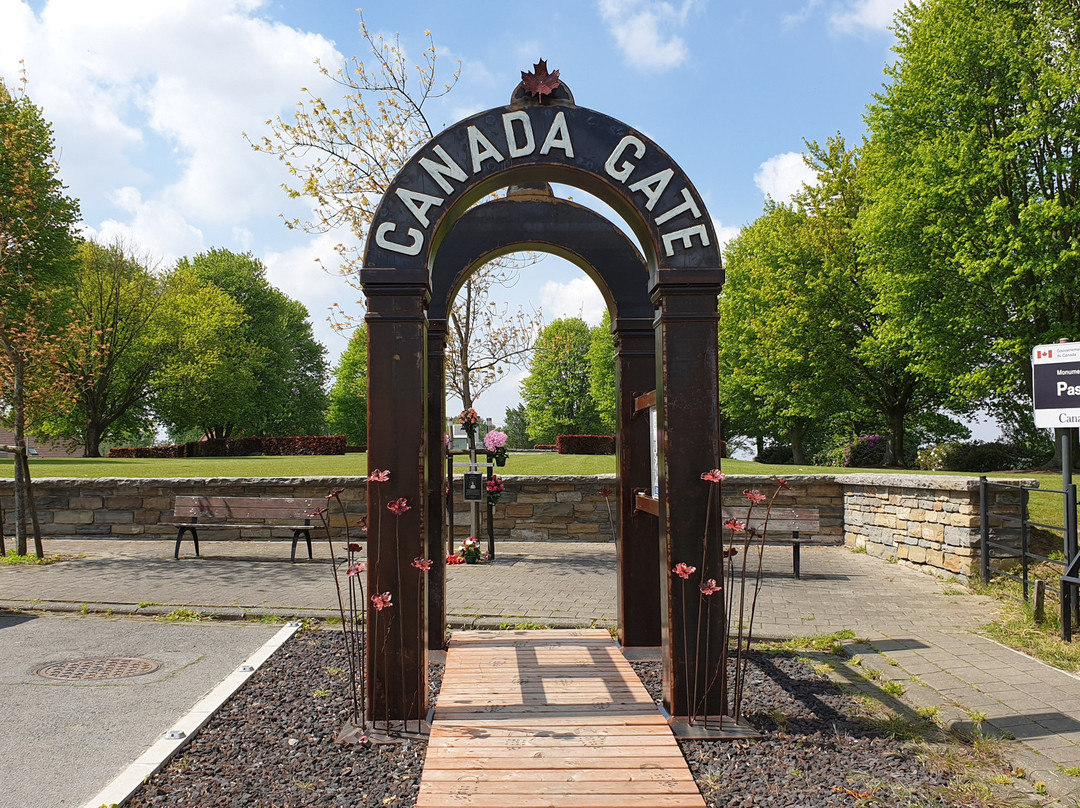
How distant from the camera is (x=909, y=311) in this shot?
21.4m

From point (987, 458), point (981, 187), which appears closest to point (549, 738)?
point (981, 187)

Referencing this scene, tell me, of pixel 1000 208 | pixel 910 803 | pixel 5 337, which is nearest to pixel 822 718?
pixel 910 803

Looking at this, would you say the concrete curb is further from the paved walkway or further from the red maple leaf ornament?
the red maple leaf ornament

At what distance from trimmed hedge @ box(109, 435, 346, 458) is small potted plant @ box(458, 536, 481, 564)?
23.5 m

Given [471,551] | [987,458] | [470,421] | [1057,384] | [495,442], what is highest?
[1057,384]

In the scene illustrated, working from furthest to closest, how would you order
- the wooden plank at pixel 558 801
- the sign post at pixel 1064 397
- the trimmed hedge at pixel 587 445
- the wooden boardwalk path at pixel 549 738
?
the trimmed hedge at pixel 587 445
the sign post at pixel 1064 397
the wooden boardwalk path at pixel 549 738
the wooden plank at pixel 558 801

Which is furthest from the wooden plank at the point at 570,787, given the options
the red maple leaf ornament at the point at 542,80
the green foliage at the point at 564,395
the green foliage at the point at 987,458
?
the green foliage at the point at 564,395

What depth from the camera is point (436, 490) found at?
579 centimetres

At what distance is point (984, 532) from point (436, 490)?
6345 millimetres

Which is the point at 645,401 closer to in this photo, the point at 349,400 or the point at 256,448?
the point at 256,448

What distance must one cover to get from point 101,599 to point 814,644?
6.89 metres

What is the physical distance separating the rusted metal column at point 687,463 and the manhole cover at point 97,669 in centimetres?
372

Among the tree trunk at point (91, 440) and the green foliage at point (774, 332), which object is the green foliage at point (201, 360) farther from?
the green foliage at point (774, 332)

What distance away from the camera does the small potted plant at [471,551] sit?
10.5 metres
